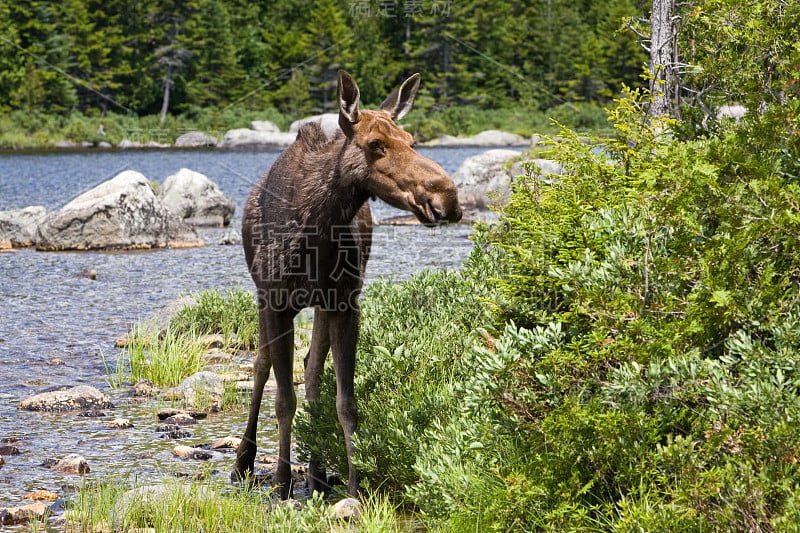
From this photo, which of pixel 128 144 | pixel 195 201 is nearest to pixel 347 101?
pixel 195 201

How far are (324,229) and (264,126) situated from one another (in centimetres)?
6316

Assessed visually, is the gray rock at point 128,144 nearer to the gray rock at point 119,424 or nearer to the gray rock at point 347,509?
the gray rock at point 119,424

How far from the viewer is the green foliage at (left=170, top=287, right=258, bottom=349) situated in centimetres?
1152

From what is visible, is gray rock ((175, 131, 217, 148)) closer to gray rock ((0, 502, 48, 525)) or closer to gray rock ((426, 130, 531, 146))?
gray rock ((426, 130, 531, 146))

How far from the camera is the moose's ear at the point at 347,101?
517 centimetres

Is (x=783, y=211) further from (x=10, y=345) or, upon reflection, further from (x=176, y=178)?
(x=176, y=178)

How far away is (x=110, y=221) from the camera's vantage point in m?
21.4

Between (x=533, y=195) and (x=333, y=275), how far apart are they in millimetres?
1432

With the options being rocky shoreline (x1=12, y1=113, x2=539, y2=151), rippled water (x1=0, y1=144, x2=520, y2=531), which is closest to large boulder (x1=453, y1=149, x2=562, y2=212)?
rippled water (x1=0, y1=144, x2=520, y2=531)

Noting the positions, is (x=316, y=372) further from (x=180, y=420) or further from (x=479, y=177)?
(x=479, y=177)

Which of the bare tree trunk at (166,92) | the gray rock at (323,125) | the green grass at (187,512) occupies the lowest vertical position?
the green grass at (187,512)

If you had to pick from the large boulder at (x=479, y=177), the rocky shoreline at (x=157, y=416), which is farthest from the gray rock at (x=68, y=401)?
the large boulder at (x=479, y=177)

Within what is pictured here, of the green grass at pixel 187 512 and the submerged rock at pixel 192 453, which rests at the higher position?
the green grass at pixel 187 512

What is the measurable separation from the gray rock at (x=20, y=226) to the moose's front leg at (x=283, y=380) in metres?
17.8
